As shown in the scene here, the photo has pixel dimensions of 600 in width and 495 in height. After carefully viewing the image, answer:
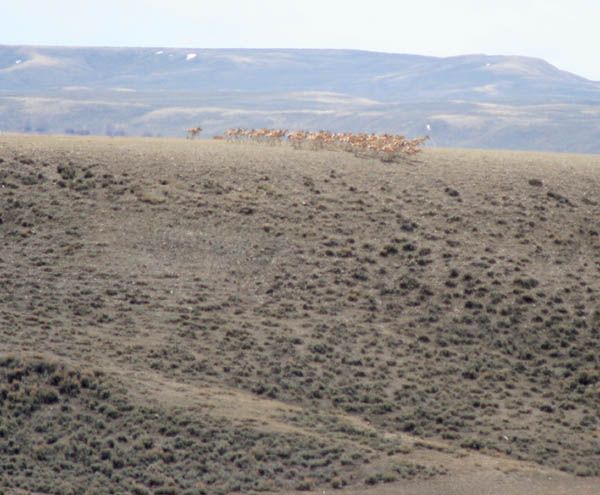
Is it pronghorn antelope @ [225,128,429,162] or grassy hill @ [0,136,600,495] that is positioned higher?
pronghorn antelope @ [225,128,429,162]

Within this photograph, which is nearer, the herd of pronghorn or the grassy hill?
the grassy hill

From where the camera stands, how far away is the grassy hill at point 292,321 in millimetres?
29578

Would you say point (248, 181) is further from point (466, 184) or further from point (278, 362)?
point (278, 362)

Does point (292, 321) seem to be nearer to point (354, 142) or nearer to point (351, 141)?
point (354, 142)

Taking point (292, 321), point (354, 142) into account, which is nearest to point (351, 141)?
point (354, 142)

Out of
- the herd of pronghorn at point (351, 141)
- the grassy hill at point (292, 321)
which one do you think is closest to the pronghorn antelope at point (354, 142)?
the herd of pronghorn at point (351, 141)

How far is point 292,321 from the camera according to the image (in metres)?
41.4

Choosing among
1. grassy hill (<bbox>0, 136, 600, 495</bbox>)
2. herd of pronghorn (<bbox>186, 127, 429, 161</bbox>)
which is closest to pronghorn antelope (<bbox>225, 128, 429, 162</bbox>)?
herd of pronghorn (<bbox>186, 127, 429, 161</bbox>)

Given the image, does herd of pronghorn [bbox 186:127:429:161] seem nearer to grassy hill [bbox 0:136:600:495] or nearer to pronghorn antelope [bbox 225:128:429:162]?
pronghorn antelope [bbox 225:128:429:162]

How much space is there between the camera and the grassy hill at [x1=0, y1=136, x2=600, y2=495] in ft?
97.0

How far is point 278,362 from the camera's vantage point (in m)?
37.7

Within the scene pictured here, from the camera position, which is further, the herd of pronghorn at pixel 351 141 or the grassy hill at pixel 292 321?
the herd of pronghorn at pixel 351 141

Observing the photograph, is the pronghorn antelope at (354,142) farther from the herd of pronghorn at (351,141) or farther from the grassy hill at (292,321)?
the grassy hill at (292,321)

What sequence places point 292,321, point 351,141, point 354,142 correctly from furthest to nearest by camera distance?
point 351,141 → point 354,142 → point 292,321
